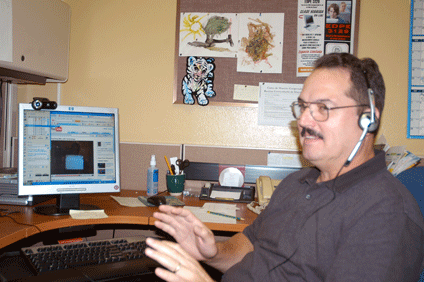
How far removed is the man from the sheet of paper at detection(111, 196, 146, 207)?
652 mm

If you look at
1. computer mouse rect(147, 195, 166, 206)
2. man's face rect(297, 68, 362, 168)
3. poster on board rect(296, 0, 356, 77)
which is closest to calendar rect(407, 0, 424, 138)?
Answer: poster on board rect(296, 0, 356, 77)

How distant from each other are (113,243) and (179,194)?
663 mm

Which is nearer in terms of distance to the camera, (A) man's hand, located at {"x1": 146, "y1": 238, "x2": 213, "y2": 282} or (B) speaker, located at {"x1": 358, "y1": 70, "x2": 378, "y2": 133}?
(A) man's hand, located at {"x1": 146, "y1": 238, "x2": 213, "y2": 282}

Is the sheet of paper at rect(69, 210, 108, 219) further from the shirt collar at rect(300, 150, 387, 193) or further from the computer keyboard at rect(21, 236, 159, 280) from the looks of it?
the shirt collar at rect(300, 150, 387, 193)

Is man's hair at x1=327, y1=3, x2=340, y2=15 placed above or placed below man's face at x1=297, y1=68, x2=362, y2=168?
above

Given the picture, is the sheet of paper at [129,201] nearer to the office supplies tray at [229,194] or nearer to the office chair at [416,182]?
the office supplies tray at [229,194]

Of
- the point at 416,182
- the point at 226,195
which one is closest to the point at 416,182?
the point at 416,182

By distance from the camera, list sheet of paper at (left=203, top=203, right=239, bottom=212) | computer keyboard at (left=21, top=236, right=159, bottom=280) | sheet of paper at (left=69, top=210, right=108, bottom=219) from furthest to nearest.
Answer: sheet of paper at (left=203, top=203, right=239, bottom=212) < sheet of paper at (left=69, top=210, right=108, bottom=219) < computer keyboard at (left=21, top=236, right=159, bottom=280)

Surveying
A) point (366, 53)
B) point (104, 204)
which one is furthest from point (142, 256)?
point (366, 53)

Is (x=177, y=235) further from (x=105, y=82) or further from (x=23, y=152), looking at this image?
(x=105, y=82)

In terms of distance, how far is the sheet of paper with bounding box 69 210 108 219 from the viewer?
141cm

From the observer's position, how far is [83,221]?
4.56ft

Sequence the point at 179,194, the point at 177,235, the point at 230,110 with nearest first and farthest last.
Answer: the point at 177,235, the point at 179,194, the point at 230,110

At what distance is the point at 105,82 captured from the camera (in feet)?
6.94
